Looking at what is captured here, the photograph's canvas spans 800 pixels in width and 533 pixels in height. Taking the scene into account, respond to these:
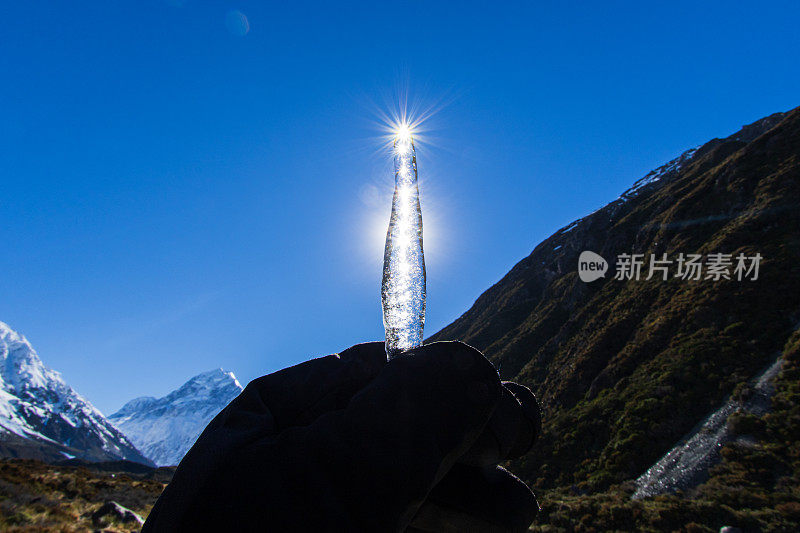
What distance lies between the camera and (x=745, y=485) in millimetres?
14586

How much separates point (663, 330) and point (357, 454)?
127 ft

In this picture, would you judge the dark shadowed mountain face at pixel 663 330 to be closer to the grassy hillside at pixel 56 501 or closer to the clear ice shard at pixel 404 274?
the grassy hillside at pixel 56 501

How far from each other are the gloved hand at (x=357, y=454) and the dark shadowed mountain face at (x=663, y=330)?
24.8 meters

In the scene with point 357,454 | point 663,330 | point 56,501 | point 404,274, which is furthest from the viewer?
point 663,330

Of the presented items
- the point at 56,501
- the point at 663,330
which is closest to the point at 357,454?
the point at 56,501

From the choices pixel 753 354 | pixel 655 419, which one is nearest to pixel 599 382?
pixel 655 419

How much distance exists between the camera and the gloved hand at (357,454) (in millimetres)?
1224

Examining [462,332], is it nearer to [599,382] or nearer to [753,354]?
[599,382]

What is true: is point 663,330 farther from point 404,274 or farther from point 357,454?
point 357,454

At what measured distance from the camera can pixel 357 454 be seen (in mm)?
1308

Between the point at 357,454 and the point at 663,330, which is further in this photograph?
the point at 663,330

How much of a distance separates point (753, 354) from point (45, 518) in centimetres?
3547

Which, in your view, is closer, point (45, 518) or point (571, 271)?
point (45, 518)

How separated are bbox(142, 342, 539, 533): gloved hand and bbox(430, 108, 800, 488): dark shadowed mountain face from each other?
24846 mm
